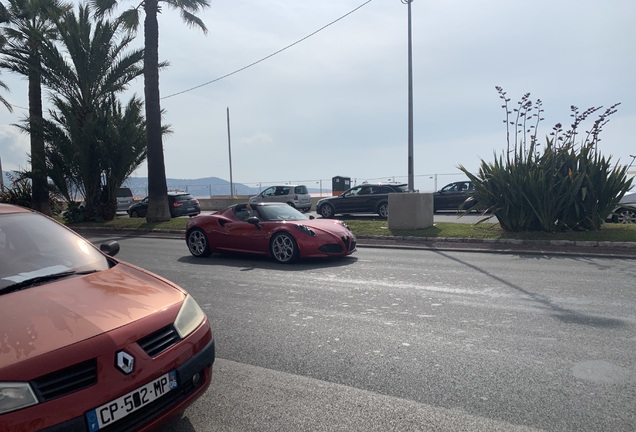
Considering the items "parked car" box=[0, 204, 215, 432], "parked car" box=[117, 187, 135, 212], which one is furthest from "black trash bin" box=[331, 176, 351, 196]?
"parked car" box=[0, 204, 215, 432]

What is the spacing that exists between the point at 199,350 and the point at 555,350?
3.21 metres

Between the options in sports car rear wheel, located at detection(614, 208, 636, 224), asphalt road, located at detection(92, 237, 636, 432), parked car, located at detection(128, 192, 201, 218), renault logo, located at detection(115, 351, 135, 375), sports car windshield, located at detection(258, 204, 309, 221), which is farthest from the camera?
parked car, located at detection(128, 192, 201, 218)

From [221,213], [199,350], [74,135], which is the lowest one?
[199,350]

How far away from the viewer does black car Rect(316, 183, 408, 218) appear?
21062 mm

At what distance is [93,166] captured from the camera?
2105cm

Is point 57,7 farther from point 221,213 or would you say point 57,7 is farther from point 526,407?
point 526,407

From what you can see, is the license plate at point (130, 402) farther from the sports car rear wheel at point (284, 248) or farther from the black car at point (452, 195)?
the black car at point (452, 195)

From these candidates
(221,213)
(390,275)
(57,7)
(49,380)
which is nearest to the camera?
(49,380)

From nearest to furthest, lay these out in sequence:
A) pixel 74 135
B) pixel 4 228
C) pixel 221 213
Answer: pixel 4 228
pixel 221 213
pixel 74 135

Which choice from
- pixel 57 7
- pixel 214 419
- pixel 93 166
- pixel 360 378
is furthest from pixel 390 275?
pixel 57 7

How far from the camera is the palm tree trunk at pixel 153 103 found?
62.7 ft

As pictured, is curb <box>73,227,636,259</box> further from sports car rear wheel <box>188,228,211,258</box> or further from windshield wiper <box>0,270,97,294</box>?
windshield wiper <box>0,270,97,294</box>

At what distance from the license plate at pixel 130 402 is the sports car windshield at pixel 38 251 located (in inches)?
47.8

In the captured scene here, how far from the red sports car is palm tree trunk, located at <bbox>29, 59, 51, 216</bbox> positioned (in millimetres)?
14025
